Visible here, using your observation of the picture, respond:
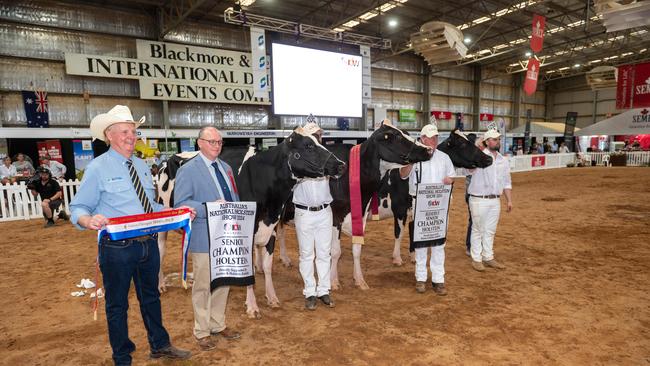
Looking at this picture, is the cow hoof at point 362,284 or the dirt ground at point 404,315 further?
the cow hoof at point 362,284

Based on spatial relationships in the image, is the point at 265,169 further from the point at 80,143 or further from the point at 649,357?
the point at 80,143

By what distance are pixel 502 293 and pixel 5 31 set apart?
20722 mm

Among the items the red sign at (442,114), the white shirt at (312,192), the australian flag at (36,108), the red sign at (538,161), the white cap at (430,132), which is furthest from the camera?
the red sign at (442,114)

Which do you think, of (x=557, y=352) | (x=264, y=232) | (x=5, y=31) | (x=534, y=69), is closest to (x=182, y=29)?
(x=5, y=31)

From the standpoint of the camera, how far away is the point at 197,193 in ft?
10.9

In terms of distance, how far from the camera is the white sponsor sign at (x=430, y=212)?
A: 4.62 meters

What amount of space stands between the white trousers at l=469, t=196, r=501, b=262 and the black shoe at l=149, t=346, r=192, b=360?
4489 millimetres

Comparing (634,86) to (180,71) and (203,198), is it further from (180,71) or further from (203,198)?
(180,71)

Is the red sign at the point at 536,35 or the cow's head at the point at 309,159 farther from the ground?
the red sign at the point at 536,35

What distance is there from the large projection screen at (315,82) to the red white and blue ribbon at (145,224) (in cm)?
981

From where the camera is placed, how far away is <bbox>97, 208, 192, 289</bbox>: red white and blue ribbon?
103 inches

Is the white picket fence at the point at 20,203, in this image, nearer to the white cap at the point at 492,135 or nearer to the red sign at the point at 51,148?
the red sign at the point at 51,148

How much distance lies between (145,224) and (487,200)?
4819 mm

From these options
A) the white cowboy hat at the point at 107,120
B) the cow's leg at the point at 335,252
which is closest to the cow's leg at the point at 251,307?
the cow's leg at the point at 335,252
